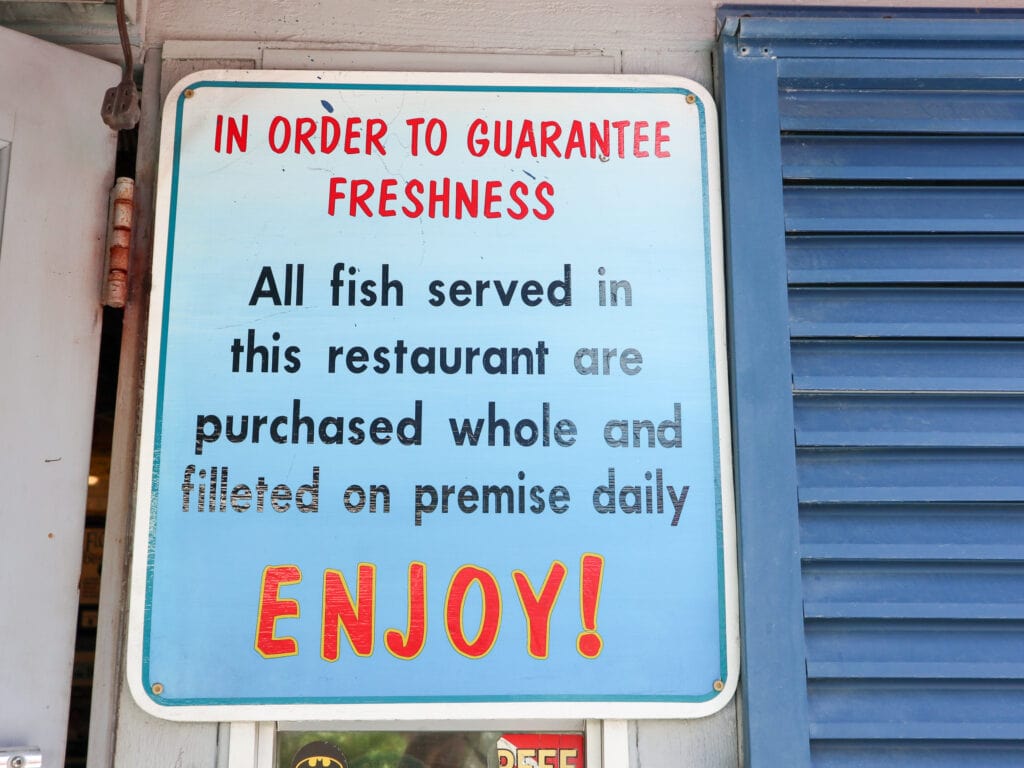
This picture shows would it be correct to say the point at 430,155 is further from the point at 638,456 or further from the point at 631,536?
the point at 631,536

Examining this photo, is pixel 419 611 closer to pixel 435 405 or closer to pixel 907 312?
pixel 435 405

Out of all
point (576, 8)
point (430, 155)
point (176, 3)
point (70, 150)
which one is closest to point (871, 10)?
point (576, 8)

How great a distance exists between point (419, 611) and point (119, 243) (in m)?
0.98

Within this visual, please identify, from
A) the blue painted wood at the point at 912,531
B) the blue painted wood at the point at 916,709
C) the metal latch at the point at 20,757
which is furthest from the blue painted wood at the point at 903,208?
the metal latch at the point at 20,757

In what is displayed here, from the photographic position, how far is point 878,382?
1.86 metres

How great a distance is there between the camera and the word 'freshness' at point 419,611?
175 cm


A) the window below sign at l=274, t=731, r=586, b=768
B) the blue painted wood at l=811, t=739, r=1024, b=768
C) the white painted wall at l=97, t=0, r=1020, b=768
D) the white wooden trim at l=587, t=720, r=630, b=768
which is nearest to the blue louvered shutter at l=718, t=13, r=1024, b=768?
Answer: the blue painted wood at l=811, t=739, r=1024, b=768

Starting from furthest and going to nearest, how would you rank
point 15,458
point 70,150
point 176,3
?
point 176,3
point 70,150
point 15,458

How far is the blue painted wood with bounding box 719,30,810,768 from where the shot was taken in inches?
68.2

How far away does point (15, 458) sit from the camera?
1760 mm

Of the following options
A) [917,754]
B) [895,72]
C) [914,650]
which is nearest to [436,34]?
[895,72]

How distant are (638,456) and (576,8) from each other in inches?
41.3

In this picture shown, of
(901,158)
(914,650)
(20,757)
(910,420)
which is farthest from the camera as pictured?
(901,158)

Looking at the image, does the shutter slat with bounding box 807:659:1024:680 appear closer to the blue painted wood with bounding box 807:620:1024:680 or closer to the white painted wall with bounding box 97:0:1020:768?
the blue painted wood with bounding box 807:620:1024:680
